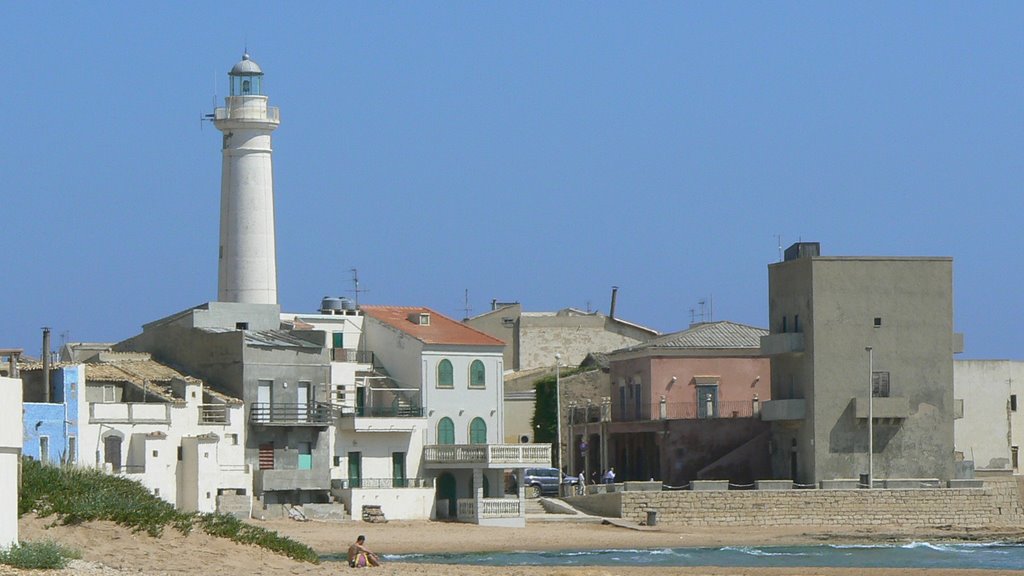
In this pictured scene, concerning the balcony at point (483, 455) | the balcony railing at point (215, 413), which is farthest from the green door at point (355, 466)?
the balcony railing at point (215, 413)

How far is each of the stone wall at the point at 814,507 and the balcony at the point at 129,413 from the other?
48.6ft

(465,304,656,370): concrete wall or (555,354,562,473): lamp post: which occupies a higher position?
(465,304,656,370): concrete wall

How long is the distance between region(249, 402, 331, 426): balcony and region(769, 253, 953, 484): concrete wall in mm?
16148

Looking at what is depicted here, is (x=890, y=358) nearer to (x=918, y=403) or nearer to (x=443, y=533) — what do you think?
(x=918, y=403)

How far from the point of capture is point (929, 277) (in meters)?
67.7

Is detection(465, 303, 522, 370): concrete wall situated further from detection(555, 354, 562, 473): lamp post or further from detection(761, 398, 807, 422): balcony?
detection(761, 398, 807, 422): balcony

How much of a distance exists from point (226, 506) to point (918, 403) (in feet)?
78.2

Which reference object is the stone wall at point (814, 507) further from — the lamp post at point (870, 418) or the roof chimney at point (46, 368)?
the roof chimney at point (46, 368)

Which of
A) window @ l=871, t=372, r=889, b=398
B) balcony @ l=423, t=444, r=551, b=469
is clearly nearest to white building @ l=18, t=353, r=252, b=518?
balcony @ l=423, t=444, r=551, b=469

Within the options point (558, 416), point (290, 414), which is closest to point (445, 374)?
point (290, 414)

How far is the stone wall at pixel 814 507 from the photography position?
6341 cm

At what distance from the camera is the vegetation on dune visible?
118 feet

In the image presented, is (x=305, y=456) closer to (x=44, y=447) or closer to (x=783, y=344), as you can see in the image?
(x=44, y=447)

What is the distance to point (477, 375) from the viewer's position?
65000 mm
